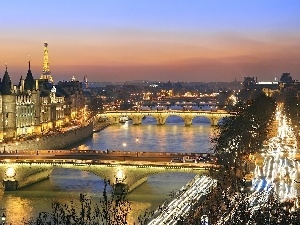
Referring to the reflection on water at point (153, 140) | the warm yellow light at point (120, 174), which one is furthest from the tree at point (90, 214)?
the reflection on water at point (153, 140)

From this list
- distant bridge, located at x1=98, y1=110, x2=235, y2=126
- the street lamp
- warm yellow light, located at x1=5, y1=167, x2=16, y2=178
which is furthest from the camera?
distant bridge, located at x1=98, y1=110, x2=235, y2=126

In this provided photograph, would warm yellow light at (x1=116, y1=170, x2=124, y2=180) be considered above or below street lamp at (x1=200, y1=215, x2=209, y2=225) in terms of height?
below

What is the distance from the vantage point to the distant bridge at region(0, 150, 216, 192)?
29062mm

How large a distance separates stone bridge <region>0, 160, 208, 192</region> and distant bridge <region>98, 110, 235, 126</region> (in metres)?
41.7

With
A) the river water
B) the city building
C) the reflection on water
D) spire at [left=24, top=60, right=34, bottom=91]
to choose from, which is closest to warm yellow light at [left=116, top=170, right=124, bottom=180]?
the river water

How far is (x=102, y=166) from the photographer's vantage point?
1168 inches

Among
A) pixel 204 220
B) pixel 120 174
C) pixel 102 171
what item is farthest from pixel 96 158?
pixel 204 220

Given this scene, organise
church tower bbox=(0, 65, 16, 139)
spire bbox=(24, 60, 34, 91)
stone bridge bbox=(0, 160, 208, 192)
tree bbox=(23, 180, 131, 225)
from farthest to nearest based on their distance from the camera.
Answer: spire bbox=(24, 60, 34, 91) → church tower bbox=(0, 65, 16, 139) → stone bridge bbox=(0, 160, 208, 192) → tree bbox=(23, 180, 131, 225)

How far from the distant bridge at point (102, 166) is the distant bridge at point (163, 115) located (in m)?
39.6

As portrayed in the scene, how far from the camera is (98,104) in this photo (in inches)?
3460

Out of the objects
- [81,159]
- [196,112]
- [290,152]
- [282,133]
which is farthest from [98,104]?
[81,159]

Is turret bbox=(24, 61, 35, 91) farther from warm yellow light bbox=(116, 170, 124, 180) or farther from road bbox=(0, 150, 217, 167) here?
warm yellow light bbox=(116, 170, 124, 180)

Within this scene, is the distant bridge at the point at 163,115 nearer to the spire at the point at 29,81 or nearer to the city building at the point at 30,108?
the city building at the point at 30,108

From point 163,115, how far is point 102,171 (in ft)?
150
